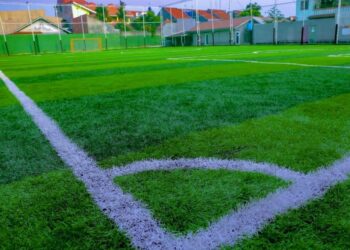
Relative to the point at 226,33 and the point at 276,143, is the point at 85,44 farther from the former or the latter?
the point at 276,143

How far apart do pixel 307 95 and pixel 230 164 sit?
→ 2.38 meters

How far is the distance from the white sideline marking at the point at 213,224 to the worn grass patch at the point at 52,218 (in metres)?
0.05

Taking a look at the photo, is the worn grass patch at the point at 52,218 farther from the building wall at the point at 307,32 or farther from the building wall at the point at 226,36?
the building wall at the point at 226,36

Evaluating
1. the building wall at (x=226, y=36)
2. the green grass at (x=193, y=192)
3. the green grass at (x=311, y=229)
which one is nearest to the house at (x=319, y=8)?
the building wall at (x=226, y=36)

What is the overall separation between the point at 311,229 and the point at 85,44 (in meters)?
34.1

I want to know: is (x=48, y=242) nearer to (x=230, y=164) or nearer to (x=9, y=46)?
(x=230, y=164)

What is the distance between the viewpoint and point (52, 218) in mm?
1318

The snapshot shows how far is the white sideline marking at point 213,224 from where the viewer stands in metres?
1.16

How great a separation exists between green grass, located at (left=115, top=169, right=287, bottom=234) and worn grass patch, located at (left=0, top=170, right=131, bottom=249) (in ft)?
0.69

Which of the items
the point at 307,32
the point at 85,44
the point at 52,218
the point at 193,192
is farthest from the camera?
the point at 85,44

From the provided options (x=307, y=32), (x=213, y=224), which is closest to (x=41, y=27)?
(x=307, y=32)

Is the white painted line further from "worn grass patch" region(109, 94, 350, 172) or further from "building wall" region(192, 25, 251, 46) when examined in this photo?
"building wall" region(192, 25, 251, 46)

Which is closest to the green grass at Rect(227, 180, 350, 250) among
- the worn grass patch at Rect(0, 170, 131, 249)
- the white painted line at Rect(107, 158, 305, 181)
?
the white painted line at Rect(107, 158, 305, 181)

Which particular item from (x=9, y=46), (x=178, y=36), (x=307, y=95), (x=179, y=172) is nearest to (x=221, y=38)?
(x=178, y=36)
